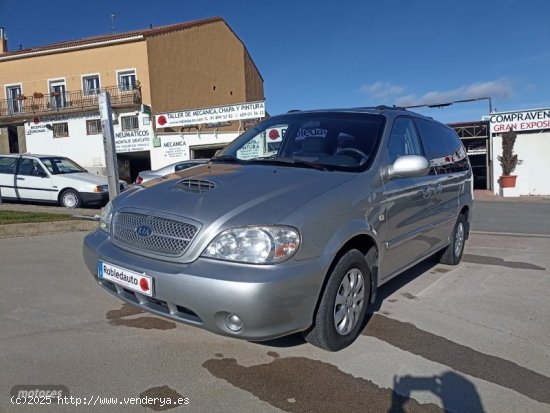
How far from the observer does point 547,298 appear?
175 inches

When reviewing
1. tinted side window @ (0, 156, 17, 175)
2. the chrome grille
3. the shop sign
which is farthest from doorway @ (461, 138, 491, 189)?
the chrome grille

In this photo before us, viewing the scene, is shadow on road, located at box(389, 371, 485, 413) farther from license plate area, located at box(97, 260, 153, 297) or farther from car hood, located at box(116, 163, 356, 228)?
license plate area, located at box(97, 260, 153, 297)

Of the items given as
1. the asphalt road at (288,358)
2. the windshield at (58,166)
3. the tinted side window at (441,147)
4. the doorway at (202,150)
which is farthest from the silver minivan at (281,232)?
the doorway at (202,150)

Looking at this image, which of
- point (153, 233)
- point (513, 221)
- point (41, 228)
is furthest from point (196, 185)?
point (513, 221)

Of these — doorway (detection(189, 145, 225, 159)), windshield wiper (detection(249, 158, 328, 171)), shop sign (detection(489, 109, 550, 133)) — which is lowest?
windshield wiper (detection(249, 158, 328, 171))

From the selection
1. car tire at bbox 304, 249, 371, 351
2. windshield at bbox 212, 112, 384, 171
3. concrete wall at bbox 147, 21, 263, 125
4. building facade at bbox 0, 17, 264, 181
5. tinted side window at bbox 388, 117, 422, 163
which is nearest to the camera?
car tire at bbox 304, 249, 371, 351

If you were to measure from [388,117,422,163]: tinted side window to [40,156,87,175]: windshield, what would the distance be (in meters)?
9.99

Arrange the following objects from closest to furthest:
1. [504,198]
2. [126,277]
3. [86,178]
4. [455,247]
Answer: [126,277]
[455,247]
[86,178]
[504,198]

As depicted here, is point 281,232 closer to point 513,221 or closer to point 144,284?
point 144,284

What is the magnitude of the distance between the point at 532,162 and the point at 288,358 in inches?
829

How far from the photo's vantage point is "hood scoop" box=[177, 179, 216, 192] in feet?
10.2

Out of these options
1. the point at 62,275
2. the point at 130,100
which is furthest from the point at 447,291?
the point at 130,100

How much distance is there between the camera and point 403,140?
4.19 metres

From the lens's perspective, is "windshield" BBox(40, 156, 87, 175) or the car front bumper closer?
the car front bumper
